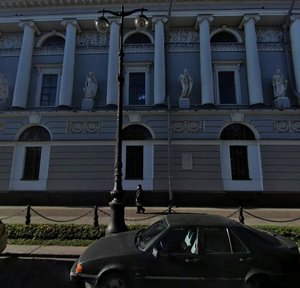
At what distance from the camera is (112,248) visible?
5777 millimetres

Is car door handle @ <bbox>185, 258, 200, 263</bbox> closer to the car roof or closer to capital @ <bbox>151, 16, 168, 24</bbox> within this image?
the car roof

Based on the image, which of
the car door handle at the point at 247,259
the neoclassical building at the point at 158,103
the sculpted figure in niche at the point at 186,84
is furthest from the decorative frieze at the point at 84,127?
the car door handle at the point at 247,259

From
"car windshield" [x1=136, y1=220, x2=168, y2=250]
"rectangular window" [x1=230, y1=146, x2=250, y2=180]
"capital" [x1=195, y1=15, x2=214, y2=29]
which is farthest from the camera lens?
"capital" [x1=195, y1=15, x2=214, y2=29]

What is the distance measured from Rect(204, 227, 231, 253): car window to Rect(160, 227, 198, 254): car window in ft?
0.71

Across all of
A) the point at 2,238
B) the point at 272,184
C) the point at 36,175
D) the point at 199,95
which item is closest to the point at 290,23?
the point at 199,95

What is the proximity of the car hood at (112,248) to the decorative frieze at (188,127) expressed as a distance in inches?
591

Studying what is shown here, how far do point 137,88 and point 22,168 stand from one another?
36.0 feet

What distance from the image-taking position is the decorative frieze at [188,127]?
20953mm

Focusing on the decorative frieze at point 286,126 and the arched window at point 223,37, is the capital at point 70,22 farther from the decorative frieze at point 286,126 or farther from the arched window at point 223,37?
the decorative frieze at point 286,126

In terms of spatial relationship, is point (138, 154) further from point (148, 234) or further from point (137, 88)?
point (148, 234)

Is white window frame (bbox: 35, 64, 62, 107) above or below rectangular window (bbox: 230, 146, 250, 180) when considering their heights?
above

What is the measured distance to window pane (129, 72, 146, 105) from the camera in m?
23.1

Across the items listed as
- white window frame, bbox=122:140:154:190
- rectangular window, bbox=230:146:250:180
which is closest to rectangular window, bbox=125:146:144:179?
white window frame, bbox=122:140:154:190

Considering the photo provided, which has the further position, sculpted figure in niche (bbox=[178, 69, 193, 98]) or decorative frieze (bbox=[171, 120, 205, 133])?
sculpted figure in niche (bbox=[178, 69, 193, 98])
